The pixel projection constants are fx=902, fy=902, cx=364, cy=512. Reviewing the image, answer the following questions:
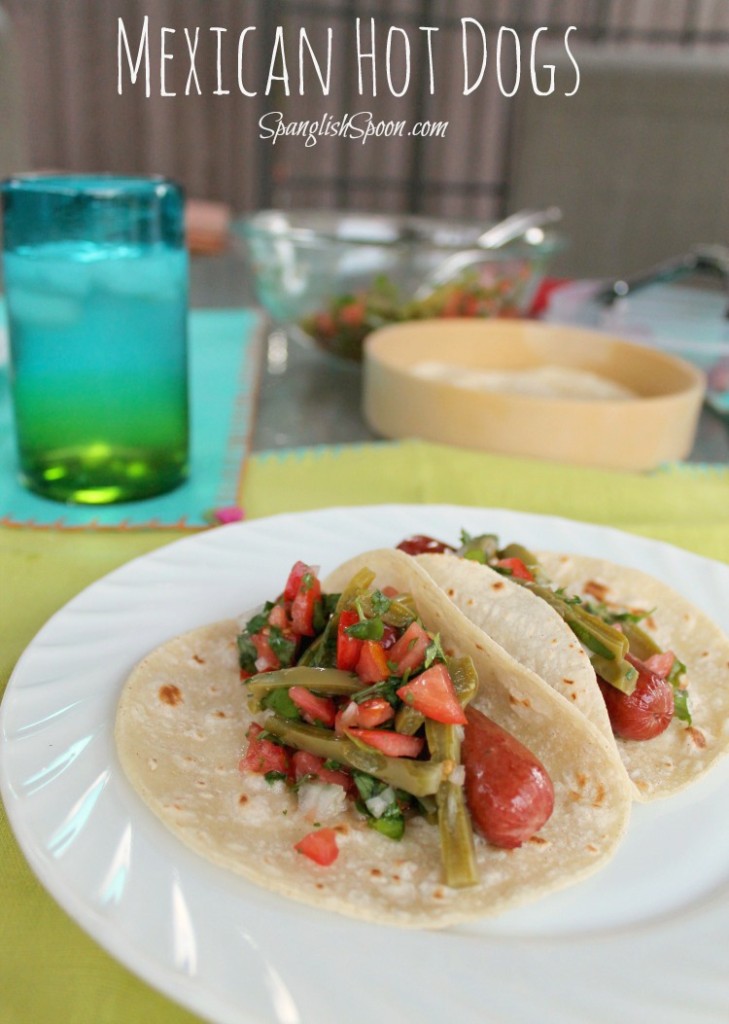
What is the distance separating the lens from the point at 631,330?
334 cm

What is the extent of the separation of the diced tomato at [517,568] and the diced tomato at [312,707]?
1.61ft

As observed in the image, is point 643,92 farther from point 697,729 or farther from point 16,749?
point 16,749

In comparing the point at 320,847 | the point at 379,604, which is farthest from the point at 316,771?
the point at 379,604

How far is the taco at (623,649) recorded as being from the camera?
1.45m

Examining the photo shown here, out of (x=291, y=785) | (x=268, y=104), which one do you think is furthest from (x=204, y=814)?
(x=268, y=104)

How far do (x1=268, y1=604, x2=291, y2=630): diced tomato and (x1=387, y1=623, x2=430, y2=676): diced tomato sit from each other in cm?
21

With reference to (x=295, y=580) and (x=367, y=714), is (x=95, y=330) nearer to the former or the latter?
(x=295, y=580)

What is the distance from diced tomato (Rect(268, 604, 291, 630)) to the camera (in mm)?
1564

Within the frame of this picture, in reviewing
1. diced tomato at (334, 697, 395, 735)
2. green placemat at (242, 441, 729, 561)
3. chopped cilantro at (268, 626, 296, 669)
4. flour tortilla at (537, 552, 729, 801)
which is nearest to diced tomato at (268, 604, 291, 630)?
chopped cilantro at (268, 626, 296, 669)

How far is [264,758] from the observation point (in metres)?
1.40

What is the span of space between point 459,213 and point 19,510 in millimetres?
8811

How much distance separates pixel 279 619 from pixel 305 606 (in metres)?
0.05

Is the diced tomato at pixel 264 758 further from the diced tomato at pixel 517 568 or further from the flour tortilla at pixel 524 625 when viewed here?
the diced tomato at pixel 517 568

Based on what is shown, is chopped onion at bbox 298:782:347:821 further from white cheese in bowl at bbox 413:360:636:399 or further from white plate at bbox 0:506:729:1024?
white cheese in bowl at bbox 413:360:636:399
